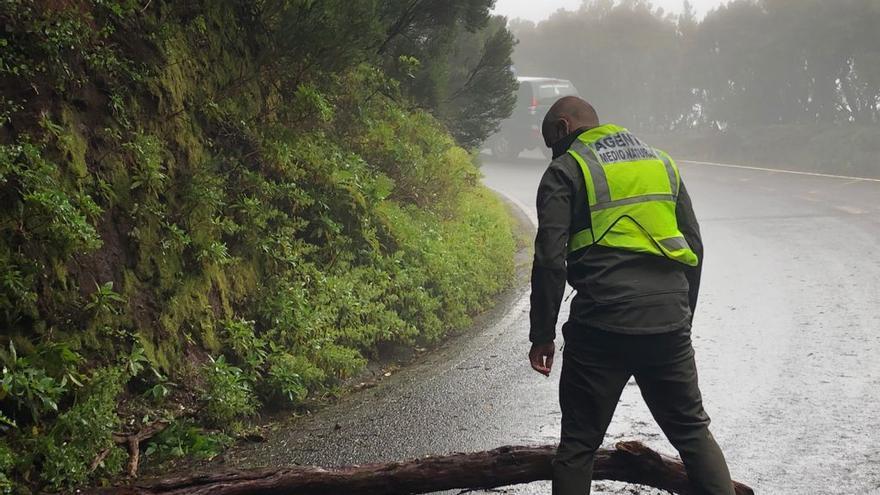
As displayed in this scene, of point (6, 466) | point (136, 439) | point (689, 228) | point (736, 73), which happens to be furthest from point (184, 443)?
point (736, 73)

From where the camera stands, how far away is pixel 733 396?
5.74 metres

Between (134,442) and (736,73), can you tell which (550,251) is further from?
(736,73)

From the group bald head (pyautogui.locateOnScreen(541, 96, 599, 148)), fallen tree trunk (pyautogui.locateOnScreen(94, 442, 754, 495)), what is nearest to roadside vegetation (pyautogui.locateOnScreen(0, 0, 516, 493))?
fallen tree trunk (pyautogui.locateOnScreen(94, 442, 754, 495))

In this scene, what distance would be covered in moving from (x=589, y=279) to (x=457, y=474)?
1177mm

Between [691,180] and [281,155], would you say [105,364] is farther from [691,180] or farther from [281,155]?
[691,180]

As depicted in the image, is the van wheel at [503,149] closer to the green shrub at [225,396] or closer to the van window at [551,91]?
the van window at [551,91]

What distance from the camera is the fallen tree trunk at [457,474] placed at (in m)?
3.77

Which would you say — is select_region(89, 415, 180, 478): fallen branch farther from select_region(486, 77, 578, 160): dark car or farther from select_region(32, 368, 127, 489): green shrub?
select_region(486, 77, 578, 160): dark car

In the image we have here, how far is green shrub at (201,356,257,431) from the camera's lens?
4.98 m

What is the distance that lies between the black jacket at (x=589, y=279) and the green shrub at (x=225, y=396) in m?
2.31

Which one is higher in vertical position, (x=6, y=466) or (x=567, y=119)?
(x=567, y=119)

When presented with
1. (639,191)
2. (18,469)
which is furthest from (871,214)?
(18,469)

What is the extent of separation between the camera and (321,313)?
246 inches

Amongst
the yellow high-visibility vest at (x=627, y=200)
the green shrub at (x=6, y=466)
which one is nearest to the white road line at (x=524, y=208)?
the yellow high-visibility vest at (x=627, y=200)
